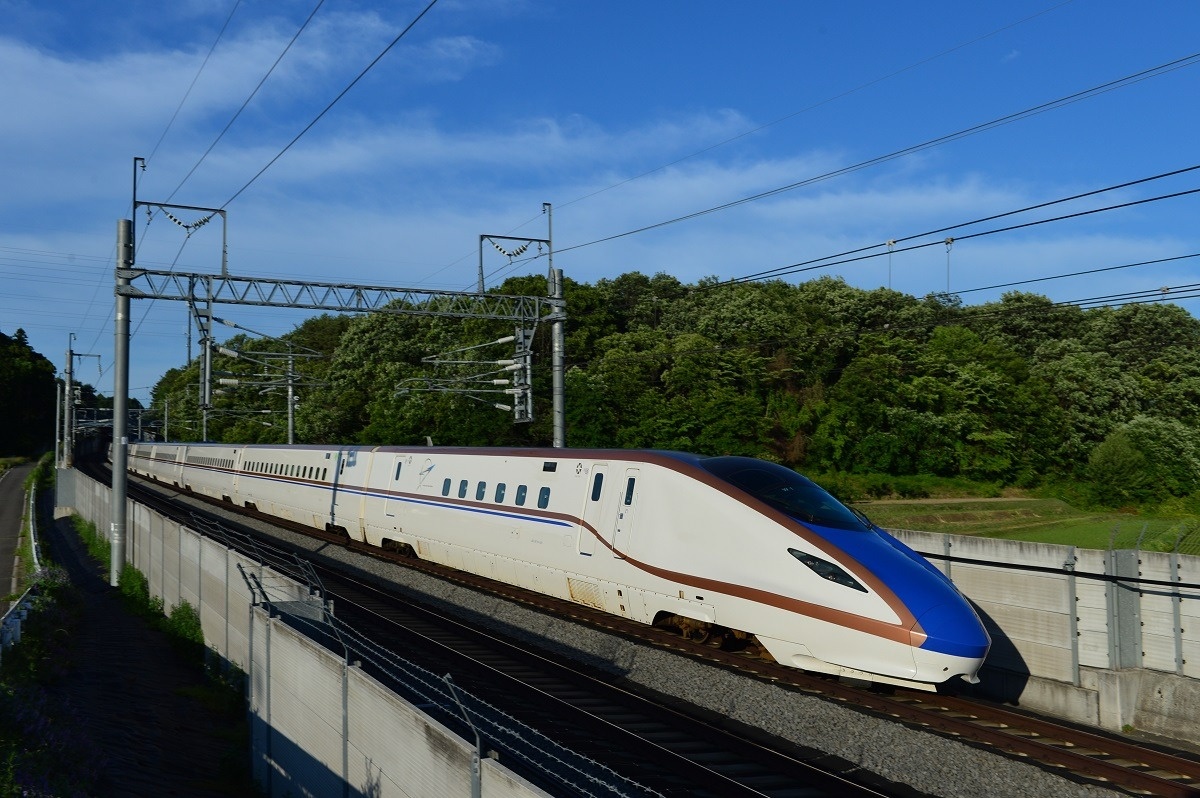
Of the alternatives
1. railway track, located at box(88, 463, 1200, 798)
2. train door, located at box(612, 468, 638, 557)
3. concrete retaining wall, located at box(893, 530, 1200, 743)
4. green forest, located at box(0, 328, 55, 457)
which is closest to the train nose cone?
railway track, located at box(88, 463, 1200, 798)

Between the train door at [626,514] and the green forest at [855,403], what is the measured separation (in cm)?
3598

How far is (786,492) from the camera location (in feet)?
42.2

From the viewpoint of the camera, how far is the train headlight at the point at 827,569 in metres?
11.2

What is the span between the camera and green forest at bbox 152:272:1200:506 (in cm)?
5466

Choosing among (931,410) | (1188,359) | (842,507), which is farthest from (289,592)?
(1188,359)

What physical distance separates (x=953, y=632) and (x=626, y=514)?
525cm

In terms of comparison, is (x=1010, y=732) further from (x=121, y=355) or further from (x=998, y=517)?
(x=998, y=517)

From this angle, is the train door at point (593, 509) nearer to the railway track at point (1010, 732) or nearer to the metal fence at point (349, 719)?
the railway track at point (1010, 732)

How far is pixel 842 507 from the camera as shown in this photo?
13.1m

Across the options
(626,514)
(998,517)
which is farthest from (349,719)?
(998,517)

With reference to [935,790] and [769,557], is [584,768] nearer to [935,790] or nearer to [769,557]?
[935,790]

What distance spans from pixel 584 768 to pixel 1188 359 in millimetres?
62310

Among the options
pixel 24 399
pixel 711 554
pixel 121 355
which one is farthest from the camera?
pixel 24 399

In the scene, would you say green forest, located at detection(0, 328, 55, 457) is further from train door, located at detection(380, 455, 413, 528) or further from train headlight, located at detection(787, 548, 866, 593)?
train headlight, located at detection(787, 548, 866, 593)
